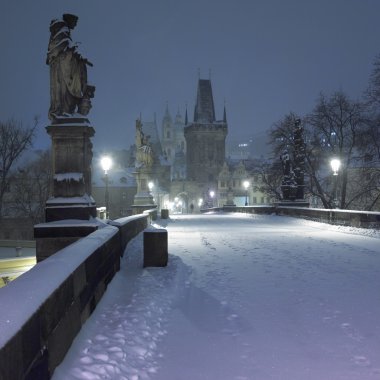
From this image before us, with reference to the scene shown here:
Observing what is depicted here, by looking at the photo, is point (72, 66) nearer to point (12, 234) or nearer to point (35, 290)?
point (35, 290)

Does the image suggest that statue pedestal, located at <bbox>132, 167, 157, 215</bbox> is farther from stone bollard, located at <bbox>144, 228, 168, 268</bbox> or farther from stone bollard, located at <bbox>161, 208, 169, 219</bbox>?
stone bollard, located at <bbox>144, 228, 168, 268</bbox>

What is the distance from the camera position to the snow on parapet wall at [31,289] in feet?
7.98

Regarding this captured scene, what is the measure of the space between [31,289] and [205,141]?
→ 10218 centimetres

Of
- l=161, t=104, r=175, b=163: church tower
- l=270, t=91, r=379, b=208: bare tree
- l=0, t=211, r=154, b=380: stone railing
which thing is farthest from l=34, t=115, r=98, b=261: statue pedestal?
l=161, t=104, r=175, b=163: church tower

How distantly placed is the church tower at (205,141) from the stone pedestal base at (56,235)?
3719 inches

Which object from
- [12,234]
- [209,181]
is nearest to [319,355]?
[12,234]

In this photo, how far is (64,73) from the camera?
9.41m

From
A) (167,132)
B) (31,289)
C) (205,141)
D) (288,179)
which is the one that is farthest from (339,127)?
(167,132)

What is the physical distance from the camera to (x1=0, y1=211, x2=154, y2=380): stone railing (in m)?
2.39

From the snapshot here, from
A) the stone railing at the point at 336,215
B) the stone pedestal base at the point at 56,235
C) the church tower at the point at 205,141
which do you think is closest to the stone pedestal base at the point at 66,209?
the stone pedestal base at the point at 56,235

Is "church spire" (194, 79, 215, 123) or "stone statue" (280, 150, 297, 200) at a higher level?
"church spire" (194, 79, 215, 123)

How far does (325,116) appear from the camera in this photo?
35812mm

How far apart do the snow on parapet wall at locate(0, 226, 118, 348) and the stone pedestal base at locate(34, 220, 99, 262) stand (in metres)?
3.58

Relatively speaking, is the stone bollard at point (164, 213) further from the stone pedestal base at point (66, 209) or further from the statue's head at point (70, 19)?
the stone pedestal base at point (66, 209)
